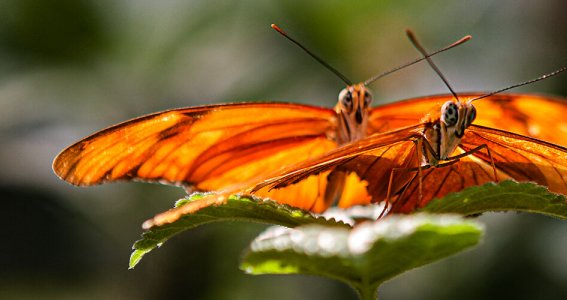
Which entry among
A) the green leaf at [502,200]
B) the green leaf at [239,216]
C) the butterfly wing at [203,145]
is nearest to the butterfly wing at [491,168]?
the green leaf at [502,200]

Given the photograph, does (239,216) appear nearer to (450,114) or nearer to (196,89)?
(450,114)

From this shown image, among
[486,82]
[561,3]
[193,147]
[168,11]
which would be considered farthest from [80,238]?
[561,3]

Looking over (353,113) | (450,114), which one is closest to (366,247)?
(450,114)

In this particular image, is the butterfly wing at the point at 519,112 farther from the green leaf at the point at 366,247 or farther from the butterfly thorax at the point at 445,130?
the green leaf at the point at 366,247

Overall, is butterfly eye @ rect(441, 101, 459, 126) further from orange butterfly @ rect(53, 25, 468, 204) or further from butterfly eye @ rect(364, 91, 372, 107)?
butterfly eye @ rect(364, 91, 372, 107)

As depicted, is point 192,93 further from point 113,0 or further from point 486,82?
point 486,82

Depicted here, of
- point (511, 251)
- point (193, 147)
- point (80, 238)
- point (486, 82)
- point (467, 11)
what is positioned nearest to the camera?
point (193, 147)
